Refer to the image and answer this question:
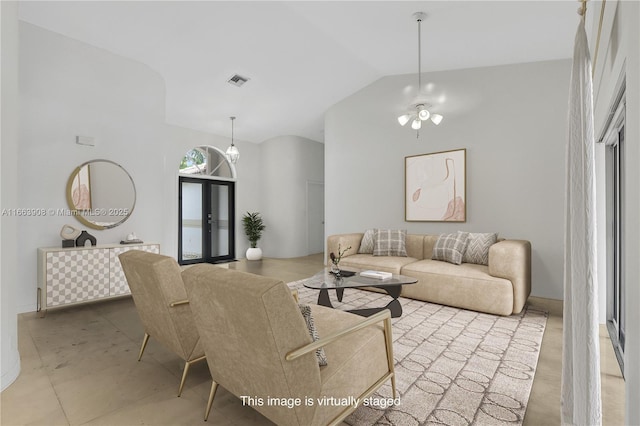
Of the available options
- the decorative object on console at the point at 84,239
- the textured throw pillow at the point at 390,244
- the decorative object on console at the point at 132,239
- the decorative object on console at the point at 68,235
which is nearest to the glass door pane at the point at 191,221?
the decorative object on console at the point at 132,239

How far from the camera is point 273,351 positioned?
1326mm

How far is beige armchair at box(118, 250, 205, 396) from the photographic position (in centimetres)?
198

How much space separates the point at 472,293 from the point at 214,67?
183 inches

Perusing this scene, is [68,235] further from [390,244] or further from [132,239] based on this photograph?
[390,244]

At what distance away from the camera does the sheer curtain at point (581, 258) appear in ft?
4.79

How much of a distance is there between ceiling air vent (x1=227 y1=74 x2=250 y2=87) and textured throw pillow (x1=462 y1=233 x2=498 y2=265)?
4188mm

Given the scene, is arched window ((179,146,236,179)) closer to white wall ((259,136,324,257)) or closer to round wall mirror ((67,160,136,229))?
white wall ((259,136,324,257))

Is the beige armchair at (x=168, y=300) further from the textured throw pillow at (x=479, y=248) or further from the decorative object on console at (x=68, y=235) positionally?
the textured throw pillow at (x=479, y=248)

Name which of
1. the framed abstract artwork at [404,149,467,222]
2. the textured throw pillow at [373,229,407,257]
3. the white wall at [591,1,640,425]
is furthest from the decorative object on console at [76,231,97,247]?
the white wall at [591,1,640,425]

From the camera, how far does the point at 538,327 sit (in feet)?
10.4

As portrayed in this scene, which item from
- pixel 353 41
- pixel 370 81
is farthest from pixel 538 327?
pixel 370 81

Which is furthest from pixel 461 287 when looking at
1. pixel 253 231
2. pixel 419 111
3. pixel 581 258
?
pixel 253 231

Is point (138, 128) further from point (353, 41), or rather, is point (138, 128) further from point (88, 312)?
point (353, 41)

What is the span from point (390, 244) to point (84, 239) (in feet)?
13.4
